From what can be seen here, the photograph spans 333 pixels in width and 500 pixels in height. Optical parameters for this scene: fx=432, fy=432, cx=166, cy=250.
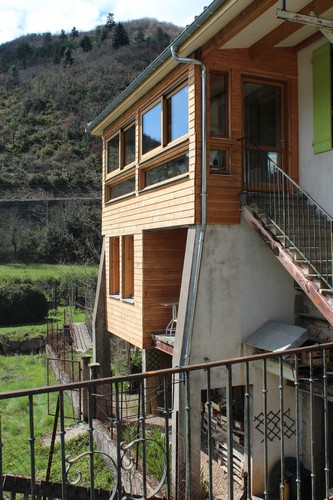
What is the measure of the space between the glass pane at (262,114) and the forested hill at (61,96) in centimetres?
2950

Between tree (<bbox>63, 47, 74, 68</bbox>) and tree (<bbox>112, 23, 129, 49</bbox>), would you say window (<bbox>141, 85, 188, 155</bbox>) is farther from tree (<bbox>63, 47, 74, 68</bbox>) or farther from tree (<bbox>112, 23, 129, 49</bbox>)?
tree (<bbox>112, 23, 129, 49</bbox>)

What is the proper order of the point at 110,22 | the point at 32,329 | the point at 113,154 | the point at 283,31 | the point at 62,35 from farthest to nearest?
the point at 110,22, the point at 62,35, the point at 32,329, the point at 113,154, the point at 283,31

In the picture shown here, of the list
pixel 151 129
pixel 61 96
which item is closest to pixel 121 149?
pixel 151 129

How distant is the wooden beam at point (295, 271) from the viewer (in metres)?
5.31

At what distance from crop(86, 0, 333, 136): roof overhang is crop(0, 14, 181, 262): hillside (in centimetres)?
2123

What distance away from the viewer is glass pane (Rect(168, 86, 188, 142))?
7762mm

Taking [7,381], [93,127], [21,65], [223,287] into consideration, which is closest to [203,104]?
[223,287]

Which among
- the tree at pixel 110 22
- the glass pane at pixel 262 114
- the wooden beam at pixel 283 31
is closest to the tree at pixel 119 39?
the tree at pixel 110 22

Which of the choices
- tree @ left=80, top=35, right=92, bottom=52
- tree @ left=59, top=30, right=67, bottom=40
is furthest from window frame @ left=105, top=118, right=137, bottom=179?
tree @ left=59, top=30, right=67, bottom=40

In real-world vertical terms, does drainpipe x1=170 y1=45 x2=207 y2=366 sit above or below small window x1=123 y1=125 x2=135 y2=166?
below

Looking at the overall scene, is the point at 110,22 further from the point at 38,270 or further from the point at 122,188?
the point at 122,188

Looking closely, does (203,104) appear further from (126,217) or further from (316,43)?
(126,217)

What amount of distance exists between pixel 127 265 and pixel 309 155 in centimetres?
539

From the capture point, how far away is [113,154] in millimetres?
12047
